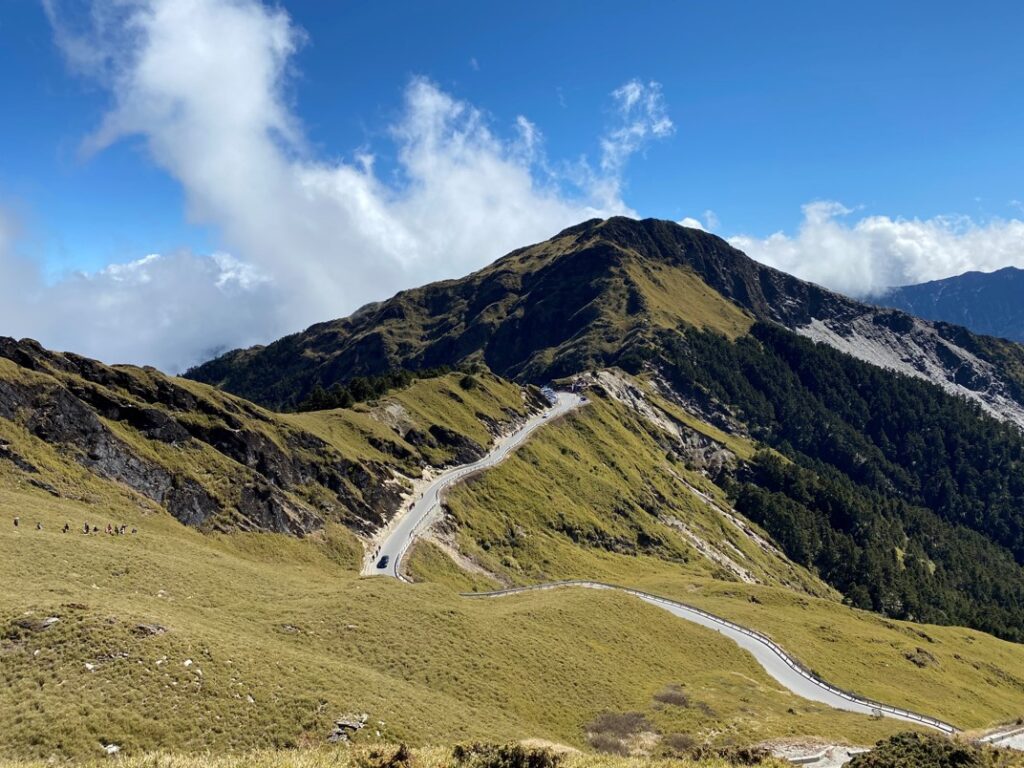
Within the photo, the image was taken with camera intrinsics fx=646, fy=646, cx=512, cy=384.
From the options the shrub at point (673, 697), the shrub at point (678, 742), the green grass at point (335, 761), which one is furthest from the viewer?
the shrub at point (673, 697)

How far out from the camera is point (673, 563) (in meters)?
130

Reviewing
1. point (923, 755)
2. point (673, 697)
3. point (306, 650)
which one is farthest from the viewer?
point (673, 697)

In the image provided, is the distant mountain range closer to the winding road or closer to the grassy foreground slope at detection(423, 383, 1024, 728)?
the grassy foreground slope at detection(423, 383, 1024, 728)

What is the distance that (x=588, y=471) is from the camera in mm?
147500

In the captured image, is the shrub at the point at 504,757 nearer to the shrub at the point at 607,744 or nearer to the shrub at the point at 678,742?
the shrub at the point at 607,744

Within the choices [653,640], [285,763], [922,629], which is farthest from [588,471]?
[285,763]

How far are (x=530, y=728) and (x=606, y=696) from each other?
33.3 feet

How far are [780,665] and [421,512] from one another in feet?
168

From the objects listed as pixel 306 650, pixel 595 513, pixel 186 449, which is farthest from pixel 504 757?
pixel 595 513

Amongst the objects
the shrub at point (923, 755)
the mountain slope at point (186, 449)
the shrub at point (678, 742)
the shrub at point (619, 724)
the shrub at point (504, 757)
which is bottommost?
the shrub at point (678, 742)

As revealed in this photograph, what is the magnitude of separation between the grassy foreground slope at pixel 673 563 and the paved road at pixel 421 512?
2.78 metres

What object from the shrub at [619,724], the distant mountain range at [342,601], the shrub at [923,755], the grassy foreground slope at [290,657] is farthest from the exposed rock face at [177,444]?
the shrub at [923,755]

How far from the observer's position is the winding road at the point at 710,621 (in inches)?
2229

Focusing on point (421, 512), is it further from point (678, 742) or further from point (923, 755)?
point (923, 755)
